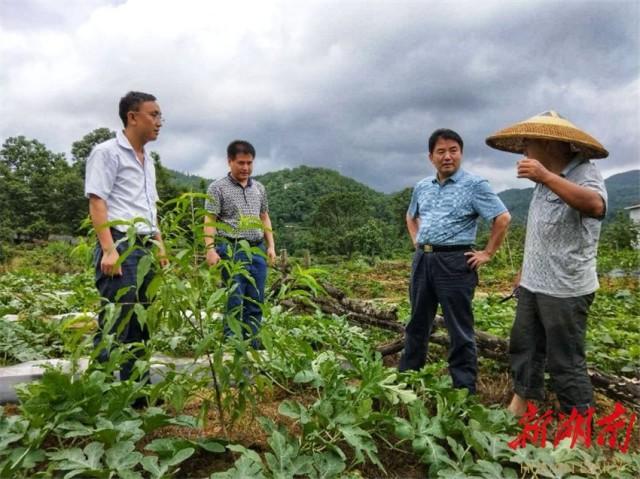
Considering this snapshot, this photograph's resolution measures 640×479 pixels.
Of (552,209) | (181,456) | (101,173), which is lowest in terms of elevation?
(181,456)

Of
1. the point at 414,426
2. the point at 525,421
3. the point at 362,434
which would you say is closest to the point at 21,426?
the point at 362,434

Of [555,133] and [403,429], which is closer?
[403,429]

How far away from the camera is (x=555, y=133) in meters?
2.39

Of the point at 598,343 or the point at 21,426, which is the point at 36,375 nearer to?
the point at 21,426

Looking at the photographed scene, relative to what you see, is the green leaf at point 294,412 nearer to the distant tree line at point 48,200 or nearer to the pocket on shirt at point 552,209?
the pocket on shirt at point 552,209

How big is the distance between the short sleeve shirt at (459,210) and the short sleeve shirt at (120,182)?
1768mm

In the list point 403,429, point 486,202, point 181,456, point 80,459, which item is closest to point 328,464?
point 403,429

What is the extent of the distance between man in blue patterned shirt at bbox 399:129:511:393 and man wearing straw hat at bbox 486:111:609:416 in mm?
521

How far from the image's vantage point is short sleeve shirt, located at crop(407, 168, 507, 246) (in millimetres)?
3059

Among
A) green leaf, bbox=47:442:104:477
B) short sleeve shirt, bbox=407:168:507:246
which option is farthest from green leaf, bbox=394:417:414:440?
short sleeve shirt, bbox=407:168:507:246

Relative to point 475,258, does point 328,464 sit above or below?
below

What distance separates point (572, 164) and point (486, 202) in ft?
2.22

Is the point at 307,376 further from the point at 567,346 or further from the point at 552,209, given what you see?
the point at 552,209

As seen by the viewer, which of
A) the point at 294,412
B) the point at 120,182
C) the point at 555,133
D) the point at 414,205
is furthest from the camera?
the point at 414,205
